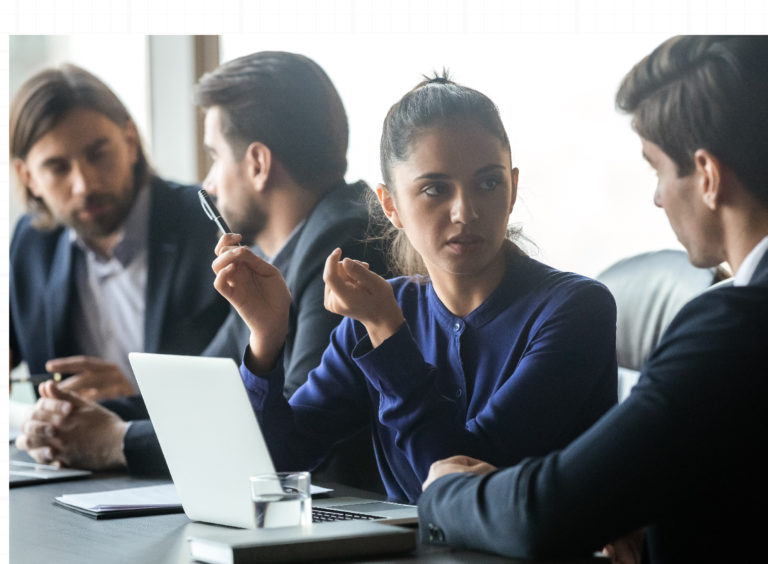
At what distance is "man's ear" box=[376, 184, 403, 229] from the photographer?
5.15 feet

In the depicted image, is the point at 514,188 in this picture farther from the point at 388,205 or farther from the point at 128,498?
the point at 128,498

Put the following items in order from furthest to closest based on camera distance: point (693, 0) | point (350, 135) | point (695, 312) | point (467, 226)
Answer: point (350, 135)
point (693, 0)
point (467, 226)
point (695, 312)

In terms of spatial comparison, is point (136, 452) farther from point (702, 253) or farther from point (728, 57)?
point (728, 57)

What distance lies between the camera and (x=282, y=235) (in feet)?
6.23

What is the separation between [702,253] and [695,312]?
1.05 feet

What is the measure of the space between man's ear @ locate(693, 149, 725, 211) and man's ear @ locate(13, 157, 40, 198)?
74.7 inches

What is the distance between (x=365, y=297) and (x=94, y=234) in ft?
4.52

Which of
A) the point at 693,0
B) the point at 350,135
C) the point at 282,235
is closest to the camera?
the point at 693,0

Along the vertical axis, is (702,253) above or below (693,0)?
below

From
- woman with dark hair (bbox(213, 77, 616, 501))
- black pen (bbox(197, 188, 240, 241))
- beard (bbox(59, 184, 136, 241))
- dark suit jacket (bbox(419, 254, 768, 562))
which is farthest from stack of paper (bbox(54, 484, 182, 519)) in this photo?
beard (bbox(59, 184, 136, 241))

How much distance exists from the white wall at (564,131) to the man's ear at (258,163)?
1.15ft

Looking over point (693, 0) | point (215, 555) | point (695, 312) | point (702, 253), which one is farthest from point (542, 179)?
point (215, 555)

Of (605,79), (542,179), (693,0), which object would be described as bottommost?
(542,179)

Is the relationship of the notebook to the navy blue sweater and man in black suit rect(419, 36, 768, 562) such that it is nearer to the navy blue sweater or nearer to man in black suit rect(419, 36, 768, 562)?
the navy blue sweater
